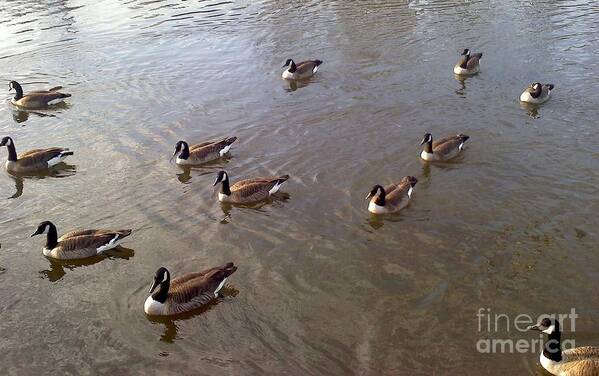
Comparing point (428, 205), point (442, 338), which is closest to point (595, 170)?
point (428, 205)

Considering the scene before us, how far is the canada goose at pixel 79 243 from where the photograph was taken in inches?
470

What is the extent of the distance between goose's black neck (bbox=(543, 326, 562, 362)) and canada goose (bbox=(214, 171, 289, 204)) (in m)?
6.98

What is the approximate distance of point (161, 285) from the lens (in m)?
10.1

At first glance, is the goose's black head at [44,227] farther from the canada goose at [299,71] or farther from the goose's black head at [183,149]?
the canada goose at [299,71]

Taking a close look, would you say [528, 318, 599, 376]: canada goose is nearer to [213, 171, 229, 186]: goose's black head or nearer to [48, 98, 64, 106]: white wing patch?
[213, 171, 229, 186]: goose's black head

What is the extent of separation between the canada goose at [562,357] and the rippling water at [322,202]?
32cm

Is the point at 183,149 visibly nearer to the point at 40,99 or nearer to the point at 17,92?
the point at 40,99

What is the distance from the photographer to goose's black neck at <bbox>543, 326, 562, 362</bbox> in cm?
819

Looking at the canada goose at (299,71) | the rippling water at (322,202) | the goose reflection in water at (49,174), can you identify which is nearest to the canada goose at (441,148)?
the rippling water at (322,202)

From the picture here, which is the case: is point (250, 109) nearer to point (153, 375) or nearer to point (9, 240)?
point (9, 240)

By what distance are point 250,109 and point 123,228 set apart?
7337mm

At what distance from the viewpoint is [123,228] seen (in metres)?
13.1

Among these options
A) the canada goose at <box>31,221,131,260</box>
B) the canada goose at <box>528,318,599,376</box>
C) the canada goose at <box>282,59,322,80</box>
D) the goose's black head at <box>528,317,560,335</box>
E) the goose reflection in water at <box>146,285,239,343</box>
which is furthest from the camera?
the canada goose at <box>282,59,322,80</box>

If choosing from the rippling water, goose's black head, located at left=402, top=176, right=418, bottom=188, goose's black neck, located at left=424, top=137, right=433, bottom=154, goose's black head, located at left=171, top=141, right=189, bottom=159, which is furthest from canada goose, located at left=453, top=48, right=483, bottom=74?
goose's black head, located at left=171, top=141, right=189, bottom=159
